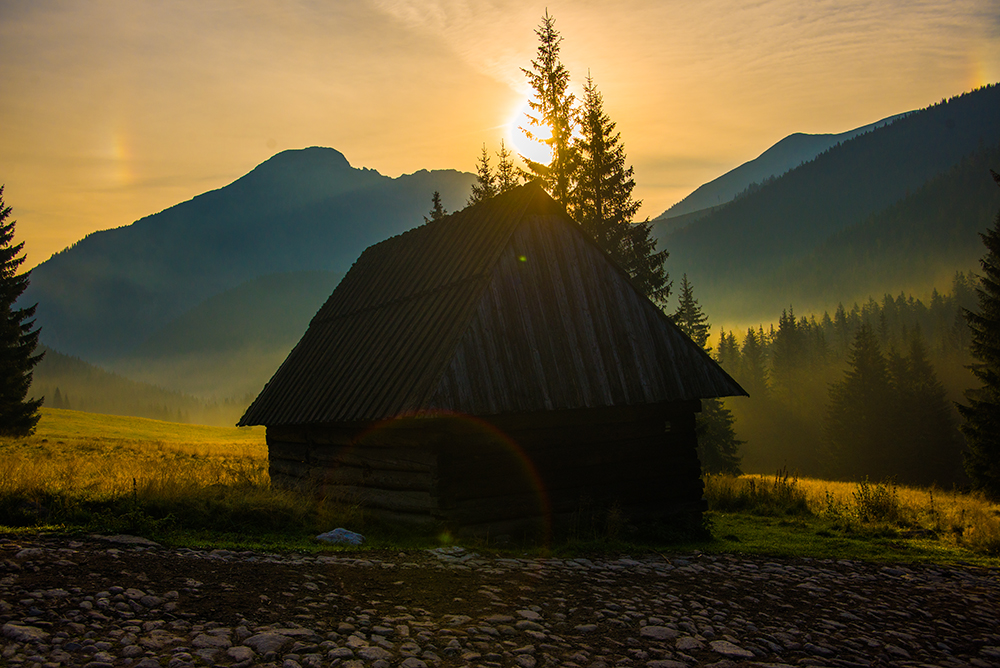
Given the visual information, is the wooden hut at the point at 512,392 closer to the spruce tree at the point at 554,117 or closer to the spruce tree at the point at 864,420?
the spruce tree at the point at 554,117

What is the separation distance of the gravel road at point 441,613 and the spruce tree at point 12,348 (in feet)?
118

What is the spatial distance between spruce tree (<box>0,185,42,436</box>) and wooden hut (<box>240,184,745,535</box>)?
99.4 feet

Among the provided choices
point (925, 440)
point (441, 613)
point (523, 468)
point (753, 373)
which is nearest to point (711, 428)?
point (925, 440)

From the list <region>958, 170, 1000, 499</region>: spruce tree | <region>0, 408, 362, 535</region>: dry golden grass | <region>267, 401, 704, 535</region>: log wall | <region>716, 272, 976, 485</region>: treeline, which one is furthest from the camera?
<region>716, 272, 976, 485</region>: treeline

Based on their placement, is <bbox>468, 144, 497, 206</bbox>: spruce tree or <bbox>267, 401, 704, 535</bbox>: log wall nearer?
<bbox>267, 401, 704, 535</bbox>: log wall

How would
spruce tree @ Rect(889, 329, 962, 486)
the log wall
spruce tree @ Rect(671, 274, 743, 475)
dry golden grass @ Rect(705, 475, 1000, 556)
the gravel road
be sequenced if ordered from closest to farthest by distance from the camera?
the gravel road
the log wall
dry golden grass @ Rect(705, 475, 1000, 556)
spruce tree @ Rect(671, 274, 743, 475)
spruce tree @ Rect(889, 329, 962, 486)

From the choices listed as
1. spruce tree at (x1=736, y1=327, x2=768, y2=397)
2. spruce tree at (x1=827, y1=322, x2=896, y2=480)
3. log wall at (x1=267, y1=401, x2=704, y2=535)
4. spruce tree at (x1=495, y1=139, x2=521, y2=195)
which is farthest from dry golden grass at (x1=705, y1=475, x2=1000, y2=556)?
spruce tree at (x1=736, y1=327, x2=768, y2=397)

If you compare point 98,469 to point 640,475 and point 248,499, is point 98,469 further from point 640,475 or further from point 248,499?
point 640,475

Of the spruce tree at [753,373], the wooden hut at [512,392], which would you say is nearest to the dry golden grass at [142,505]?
the wooden hut at [512,392]

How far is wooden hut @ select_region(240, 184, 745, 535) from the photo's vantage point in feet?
32.7

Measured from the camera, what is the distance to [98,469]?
37.6ft

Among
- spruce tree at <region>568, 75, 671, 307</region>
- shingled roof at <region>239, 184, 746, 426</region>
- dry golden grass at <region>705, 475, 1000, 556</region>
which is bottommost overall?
dry golden grass at <region>705, 475, 1000, 556</region>

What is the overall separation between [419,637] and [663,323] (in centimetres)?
888

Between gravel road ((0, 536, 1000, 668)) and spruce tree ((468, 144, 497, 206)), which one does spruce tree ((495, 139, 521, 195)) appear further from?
gravel road ((0, 536, 1000, 668))
